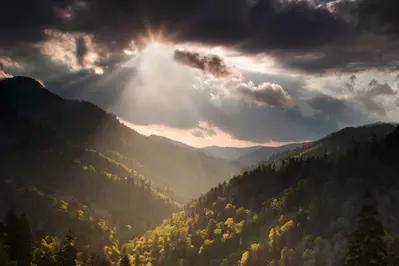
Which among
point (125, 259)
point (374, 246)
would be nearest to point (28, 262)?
point (125, 259)

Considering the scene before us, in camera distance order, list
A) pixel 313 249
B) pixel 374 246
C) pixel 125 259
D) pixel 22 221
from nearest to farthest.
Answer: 1. pixel 374 246
2. pixel 125 259
3. pixel 22 221
4. pixel 313 249

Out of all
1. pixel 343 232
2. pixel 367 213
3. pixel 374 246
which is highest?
pixel 367 213

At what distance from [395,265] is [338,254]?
127 metres

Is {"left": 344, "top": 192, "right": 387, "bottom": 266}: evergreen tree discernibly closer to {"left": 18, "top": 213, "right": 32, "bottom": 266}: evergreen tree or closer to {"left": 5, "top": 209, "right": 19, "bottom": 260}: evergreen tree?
{"left": 18, "top": 213, "right": 32, "bottom": 266}: evergreen tree

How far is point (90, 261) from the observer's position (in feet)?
644

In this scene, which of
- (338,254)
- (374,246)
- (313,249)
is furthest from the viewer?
(313,249)

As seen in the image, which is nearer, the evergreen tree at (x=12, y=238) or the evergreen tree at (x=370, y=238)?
the evergreen tree at (x=370, y=238)

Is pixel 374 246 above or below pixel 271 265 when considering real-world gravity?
above

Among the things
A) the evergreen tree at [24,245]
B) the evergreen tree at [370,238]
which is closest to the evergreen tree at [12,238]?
the evergreen tree at [24,245]

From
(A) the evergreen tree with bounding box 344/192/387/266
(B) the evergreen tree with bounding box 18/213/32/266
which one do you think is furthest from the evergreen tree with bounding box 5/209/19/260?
(A) the evergreen tree with bounding box 344/192/387/266

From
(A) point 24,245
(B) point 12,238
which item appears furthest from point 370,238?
(B) point 12,238

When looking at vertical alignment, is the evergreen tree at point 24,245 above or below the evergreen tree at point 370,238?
below

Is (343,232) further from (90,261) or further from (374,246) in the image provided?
(374,246)

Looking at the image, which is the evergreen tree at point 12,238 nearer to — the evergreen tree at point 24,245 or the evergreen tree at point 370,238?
the evergreen tree at point 24,245
